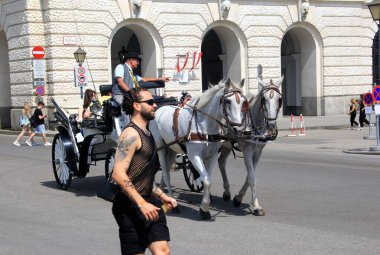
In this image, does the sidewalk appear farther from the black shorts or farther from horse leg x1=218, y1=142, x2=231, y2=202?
the black shorts

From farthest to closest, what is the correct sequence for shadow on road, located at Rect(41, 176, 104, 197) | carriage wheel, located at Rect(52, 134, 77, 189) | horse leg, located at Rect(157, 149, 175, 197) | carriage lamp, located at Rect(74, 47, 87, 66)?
carriage lamp, located at Rect(74, 47, 87, 66)
carriage wheel, located at Rect(52, 134, 77, 189)
shadow on road, located at Rect(41, 176, 104, 197)
horse leg, located at Rect(157, 149, 175, 197)

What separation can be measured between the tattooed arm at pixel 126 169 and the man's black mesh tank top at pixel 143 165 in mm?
45

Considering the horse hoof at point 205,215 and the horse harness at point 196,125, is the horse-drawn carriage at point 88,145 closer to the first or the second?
the horse harness at point 196,125

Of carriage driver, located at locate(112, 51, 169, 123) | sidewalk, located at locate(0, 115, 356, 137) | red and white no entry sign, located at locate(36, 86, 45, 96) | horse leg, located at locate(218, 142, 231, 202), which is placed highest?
carriage driver, located at locate(112, 51, 169, 123)

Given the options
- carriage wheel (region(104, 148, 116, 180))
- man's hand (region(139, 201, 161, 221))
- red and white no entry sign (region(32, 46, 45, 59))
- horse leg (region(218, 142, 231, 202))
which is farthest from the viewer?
red and white no entry sign (region(32, 46, 45, 59))

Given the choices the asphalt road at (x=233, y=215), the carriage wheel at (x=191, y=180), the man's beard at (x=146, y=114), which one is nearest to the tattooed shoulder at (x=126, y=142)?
the man's beard at (x=146, y=114)

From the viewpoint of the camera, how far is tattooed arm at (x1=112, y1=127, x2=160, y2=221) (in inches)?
200

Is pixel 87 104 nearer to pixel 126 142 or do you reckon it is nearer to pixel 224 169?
pixel 224 169

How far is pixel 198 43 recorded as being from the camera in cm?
3259

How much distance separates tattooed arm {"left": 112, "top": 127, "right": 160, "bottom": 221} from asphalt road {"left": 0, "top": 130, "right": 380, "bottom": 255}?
7.98 feet

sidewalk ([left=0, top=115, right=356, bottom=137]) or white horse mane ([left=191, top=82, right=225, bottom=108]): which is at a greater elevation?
white horse mane ([left=191, top=82, right=225, bottom=108])

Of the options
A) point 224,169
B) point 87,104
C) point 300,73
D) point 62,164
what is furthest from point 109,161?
point 300,73

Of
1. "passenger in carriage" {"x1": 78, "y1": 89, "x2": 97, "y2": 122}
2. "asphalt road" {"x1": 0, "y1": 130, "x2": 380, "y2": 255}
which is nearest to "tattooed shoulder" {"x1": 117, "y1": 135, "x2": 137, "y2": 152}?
"asphalt road" {"x1": 0, "y1": 130, "x2": 380, "y2": 255}

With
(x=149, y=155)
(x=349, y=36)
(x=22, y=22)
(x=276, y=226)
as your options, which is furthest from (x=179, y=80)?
(x=149, y=155)
